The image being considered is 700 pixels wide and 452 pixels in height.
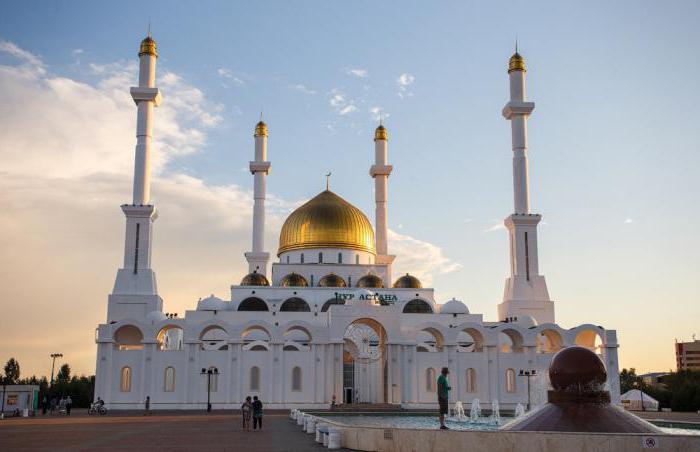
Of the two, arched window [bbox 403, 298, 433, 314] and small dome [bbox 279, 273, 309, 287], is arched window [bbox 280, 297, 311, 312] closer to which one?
small dome [bbox 279, 273, 309, 287]

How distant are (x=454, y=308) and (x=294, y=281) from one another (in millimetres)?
10435

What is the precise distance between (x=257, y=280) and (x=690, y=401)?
26422 millimetres

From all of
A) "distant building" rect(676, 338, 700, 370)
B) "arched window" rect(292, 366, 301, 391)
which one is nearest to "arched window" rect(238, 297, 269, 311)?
"arched window" rect(292, 366, 301, 391)

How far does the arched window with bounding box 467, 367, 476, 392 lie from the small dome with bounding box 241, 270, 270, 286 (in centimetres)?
1594

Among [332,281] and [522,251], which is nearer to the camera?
[522,251]

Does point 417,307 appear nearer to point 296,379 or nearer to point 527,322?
point 527,322

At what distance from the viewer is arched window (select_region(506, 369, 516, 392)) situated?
4100 centimetres

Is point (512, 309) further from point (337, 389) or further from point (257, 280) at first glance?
point (257, 280)

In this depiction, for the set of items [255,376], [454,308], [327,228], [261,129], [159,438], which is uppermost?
[261,129]

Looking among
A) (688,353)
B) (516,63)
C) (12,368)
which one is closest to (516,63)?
(516,63)

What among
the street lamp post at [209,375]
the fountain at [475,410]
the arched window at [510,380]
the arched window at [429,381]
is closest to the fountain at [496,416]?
the fountain at [475,410]

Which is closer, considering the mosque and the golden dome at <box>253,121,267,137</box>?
the mosque

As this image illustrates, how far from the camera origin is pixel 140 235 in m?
43.3

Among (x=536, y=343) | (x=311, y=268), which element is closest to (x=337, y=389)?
(x=536, y=343)
